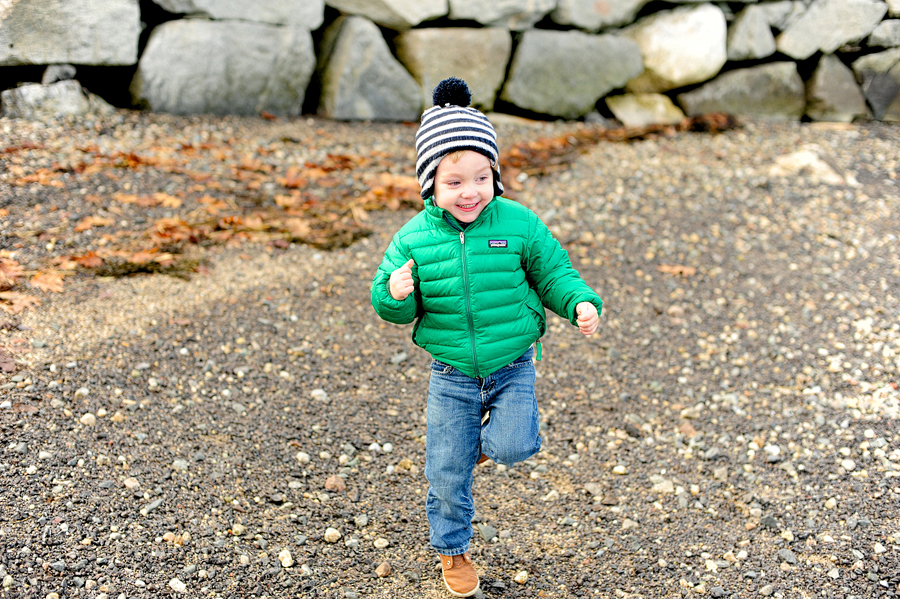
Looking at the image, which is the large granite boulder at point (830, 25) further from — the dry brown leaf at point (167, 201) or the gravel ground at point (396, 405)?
the dry brown leaf at point (167, 201)

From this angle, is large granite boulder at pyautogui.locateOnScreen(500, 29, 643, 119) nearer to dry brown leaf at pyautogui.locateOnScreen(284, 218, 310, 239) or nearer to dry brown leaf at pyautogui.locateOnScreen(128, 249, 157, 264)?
dry brown leaf at pyautogui.locateOnScreen(284, 218, 310, 239)

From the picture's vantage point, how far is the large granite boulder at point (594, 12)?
6949mm

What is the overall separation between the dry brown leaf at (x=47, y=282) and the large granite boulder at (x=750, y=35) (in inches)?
252

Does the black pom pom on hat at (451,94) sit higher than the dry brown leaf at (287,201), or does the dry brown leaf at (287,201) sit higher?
the black pom pom on hat at (451,94)

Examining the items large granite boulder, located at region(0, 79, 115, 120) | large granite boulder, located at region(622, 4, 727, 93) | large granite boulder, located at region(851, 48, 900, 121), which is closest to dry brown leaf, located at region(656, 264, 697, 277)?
large granite boulder, located at region(622, 4, 727, 93)

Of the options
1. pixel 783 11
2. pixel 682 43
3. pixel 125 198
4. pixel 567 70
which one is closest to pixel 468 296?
pixel 125 198

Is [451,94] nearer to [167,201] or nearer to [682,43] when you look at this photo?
[167,201]

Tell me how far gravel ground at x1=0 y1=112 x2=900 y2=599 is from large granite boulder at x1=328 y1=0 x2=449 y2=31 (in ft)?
5.28

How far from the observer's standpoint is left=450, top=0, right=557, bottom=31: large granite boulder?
6680 mm

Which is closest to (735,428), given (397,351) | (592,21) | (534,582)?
(534,582)

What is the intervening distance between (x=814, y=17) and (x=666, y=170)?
2.81 metres

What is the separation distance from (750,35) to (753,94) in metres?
0.57

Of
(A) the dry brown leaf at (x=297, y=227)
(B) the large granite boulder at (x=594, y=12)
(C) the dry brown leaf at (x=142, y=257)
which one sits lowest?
(A) the dry brown leaf at (x=297, y=227)

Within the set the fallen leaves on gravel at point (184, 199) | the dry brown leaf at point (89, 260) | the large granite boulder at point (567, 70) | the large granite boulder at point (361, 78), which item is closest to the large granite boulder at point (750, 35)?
the large granite boulder at point (567, 70)
